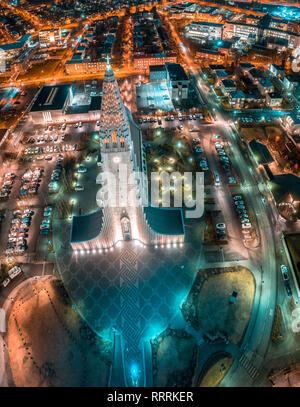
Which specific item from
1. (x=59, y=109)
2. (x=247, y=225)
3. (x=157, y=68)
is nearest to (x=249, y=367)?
(x=247, y=225)

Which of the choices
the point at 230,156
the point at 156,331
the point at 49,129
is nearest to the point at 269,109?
the point at 230,156

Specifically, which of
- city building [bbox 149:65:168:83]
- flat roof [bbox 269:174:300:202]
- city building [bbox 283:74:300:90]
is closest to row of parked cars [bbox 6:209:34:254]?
flat roof [bbox 269:174:300:202]

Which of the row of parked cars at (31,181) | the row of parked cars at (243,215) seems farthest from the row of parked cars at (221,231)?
the row of parked cars at (31,181)

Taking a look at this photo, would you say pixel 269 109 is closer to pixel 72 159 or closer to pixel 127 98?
pixel 127 98

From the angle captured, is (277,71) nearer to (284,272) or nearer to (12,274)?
(284,272)

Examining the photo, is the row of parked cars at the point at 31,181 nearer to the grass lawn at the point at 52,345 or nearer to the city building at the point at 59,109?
the city building at the point at 59,109

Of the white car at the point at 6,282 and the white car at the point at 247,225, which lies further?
the white car at the point at 247,225
